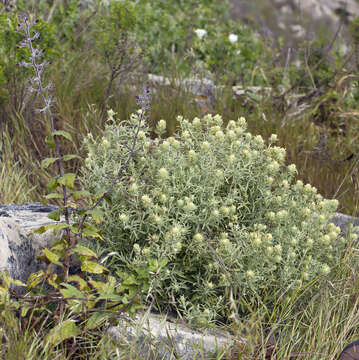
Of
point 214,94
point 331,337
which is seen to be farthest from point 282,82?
point 331,337

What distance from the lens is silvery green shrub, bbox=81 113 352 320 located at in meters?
2.44

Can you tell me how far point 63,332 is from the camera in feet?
7.28

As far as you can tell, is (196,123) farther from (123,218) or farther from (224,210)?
(123,218)

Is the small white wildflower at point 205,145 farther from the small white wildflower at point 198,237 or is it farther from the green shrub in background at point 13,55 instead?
the green shrub in background at point 13,55

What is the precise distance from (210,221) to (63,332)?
33.8 inches

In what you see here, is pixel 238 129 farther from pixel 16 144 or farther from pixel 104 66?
pixel 104 66

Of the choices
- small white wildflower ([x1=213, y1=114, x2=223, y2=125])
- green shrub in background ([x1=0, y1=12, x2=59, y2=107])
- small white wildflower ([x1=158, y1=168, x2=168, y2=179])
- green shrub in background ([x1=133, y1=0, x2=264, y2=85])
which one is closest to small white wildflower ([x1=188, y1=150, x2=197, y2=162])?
small white wildflower ([x1=158, y1=168, x2=168, y2=179])

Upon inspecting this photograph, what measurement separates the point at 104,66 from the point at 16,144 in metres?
1.34

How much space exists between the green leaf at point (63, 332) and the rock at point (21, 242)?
0.43m

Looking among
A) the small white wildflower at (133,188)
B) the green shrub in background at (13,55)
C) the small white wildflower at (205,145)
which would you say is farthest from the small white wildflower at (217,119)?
the green shrub in background at (13,55)

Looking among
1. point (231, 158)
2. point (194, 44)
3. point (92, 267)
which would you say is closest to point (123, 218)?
point (92, 267)

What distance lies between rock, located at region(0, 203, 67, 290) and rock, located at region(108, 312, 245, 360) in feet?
1.96

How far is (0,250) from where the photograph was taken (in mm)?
2430

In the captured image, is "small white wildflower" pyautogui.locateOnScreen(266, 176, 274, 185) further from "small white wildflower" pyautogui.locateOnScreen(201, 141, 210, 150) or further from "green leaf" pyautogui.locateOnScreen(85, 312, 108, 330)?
"green leaf" pyautogui.locateOnScreen(85, 312, 108, 330)
